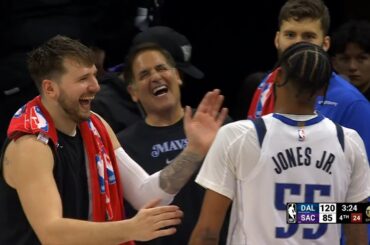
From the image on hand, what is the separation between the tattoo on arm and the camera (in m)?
3.92

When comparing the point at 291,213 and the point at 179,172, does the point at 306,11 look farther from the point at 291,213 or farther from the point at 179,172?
the point at 291,213

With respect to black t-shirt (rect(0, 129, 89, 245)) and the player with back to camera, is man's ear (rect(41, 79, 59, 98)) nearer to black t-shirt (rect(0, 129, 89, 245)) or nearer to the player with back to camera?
black t-shirt (rect(0, 129, 89, 245))

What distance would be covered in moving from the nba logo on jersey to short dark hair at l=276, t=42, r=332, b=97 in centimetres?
40

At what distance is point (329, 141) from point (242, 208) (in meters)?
0.40

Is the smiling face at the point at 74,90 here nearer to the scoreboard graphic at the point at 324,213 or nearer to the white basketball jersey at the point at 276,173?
the white basketball jersey at the point at 276,173

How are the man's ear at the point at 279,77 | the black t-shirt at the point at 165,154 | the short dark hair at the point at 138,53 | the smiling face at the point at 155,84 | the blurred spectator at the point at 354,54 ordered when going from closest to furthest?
the man's ear at the point at 279,77
the black t-shirt at the point at 165,154
the smiling face at the point at 155,84
the short dark hair at the point at 138,53
the blurred spectator at the point at 354,54

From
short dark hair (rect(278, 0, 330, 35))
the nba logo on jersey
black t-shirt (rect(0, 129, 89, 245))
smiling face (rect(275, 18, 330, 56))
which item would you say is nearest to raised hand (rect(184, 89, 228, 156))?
black t-shirt (rect(0, 129, 89, 245))

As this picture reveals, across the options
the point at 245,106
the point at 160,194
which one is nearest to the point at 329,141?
the point at 160,194

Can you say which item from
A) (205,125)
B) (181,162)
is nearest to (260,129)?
(205,125)

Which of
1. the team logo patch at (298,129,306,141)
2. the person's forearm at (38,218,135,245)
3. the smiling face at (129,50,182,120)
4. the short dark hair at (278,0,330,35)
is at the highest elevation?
the short dark hair at (278,0,330,35)

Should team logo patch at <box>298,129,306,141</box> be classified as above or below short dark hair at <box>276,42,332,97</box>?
below

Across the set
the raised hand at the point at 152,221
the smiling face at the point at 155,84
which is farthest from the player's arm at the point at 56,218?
the smiling face at the point at 155,84

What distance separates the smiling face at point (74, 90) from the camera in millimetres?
3809

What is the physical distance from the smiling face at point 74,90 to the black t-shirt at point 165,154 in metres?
0.61
